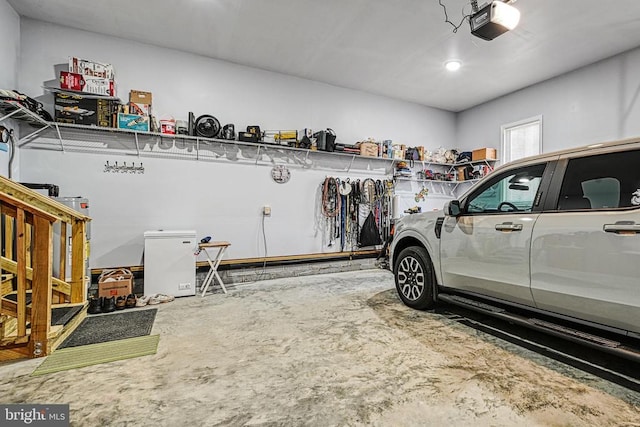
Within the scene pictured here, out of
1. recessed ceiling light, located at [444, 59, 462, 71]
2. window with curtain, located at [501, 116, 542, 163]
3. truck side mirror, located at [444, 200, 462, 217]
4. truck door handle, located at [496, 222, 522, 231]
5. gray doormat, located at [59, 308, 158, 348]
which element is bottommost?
gray doormat, located at [59, 308, 158, 348]

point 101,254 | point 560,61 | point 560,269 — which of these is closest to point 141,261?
point 101,254

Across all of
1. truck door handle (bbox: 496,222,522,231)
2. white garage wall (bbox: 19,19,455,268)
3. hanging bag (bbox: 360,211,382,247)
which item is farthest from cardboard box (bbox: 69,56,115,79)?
truck door handle (bbox: 496,222,522,231)

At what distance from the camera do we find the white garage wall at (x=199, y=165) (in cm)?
406

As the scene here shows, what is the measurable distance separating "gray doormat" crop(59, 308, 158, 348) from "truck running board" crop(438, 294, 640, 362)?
3.15m

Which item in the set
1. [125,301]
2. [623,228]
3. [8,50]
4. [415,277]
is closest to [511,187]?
[623,228]

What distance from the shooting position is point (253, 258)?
5.16 metres

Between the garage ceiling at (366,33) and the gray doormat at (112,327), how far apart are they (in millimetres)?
3682

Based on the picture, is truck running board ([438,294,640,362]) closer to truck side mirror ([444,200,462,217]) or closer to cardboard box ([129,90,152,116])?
truck side mirror ([444,200,462,217])

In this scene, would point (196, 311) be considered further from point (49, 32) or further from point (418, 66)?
Result: point (418, 66)

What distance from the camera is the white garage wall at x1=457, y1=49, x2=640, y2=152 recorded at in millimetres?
4422

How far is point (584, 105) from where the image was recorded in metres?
4.94

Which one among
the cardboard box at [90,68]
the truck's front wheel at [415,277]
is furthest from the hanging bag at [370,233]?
the cardboard box at [90,68]

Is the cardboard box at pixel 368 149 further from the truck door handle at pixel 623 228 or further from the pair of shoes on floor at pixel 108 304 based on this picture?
the pair of shoes on floor at pixel 108 304

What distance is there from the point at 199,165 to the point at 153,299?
84.0 inches
